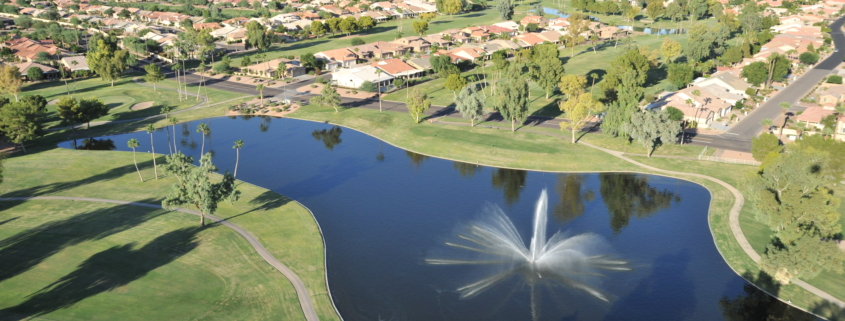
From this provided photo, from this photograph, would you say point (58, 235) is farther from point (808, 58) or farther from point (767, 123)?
point (808, 58)

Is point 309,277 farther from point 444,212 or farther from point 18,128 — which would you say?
point 18,128

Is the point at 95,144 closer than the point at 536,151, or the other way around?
the point at 536,151

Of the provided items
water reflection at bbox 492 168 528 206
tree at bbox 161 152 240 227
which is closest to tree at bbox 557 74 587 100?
water reflection at bbox 492 168 528 206

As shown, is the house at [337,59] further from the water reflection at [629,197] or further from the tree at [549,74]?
the water reflection at [629,197]

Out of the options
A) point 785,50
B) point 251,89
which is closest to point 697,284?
point 251,89

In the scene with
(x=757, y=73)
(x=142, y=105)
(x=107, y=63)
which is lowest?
(x=142, y=105)


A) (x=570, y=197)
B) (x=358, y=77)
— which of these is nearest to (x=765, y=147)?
(x=570, y=197)
